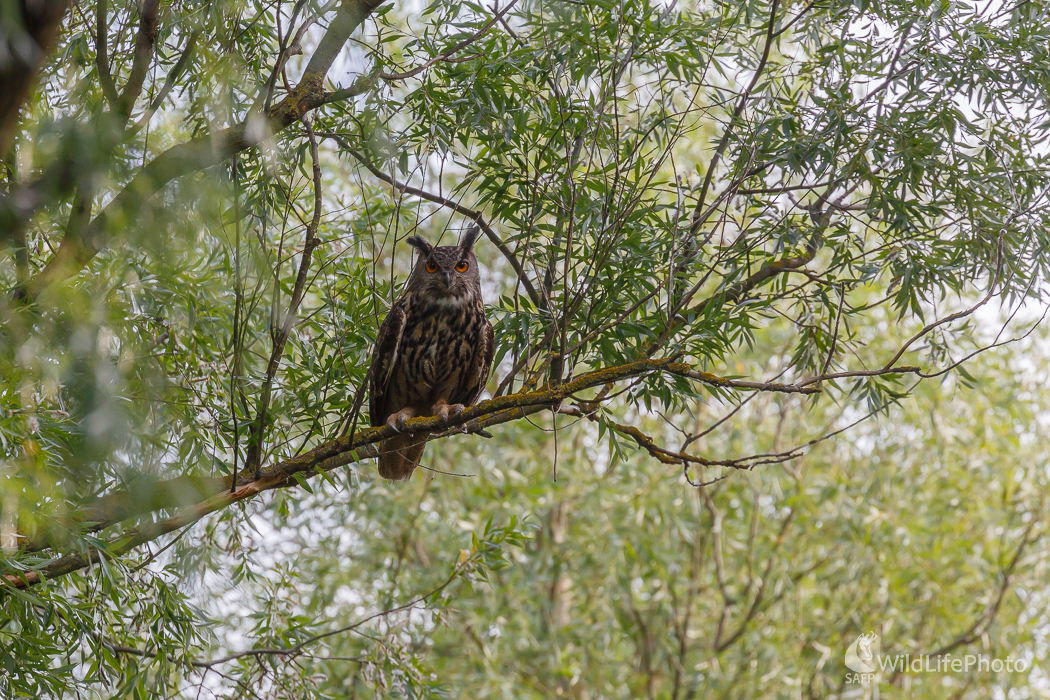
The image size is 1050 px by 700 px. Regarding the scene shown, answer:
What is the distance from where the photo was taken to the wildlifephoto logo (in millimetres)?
5391

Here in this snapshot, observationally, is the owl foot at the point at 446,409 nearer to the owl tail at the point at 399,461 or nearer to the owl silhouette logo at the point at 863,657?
the owl tail at the point at 399,461

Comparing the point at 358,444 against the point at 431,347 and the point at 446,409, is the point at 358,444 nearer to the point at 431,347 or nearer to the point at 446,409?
the point at 446,409

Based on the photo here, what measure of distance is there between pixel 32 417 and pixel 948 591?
19.3 ft

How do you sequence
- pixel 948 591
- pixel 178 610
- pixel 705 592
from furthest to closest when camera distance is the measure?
1. pixel 705 592
2. pixel 948 591
3. pixel 178 610

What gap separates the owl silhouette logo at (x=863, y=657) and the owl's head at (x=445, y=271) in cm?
380

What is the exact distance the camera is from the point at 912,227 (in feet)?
7.86

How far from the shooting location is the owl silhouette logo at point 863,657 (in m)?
5.34

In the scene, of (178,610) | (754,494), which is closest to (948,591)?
(754,494)

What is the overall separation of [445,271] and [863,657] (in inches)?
163

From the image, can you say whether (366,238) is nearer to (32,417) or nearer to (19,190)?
(32,417)

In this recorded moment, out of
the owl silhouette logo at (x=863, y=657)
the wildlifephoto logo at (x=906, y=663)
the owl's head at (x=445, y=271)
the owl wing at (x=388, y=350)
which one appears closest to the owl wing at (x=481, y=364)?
the owl's head at (x=445, y=271)

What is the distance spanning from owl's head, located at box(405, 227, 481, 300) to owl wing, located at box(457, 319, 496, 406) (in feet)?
0.49

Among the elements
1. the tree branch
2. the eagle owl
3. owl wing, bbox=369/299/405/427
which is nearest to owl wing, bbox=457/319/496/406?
→ the eagle owl

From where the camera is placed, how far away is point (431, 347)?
278 cm
